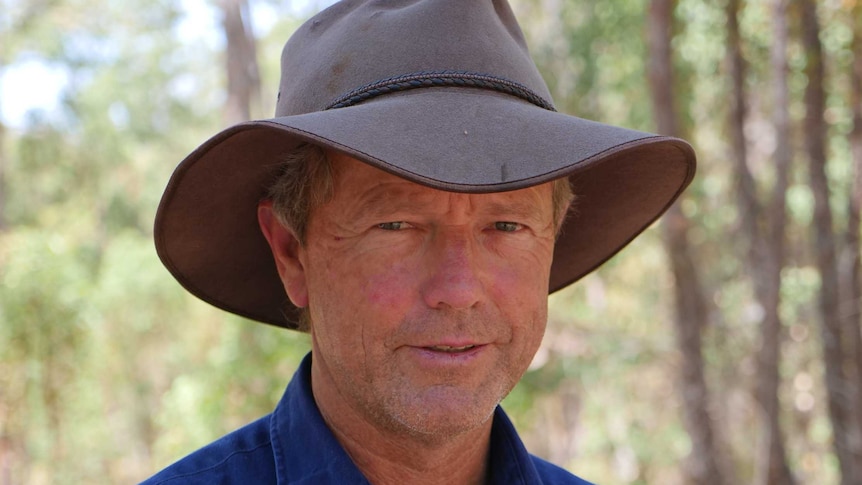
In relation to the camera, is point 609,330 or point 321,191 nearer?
point 321,191

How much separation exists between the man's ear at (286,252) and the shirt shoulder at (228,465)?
0.28m

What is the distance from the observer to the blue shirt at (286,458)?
1599 mm

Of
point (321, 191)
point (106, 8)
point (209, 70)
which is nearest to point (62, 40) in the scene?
point (106, 8)

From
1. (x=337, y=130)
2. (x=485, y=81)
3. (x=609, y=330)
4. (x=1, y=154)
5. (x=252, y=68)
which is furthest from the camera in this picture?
(x=1, y=154)

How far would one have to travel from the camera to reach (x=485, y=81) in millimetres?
1559

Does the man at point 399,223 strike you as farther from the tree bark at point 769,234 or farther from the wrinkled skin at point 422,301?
the tree bark at point 769,234

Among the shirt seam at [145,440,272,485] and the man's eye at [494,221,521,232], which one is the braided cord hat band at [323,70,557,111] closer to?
the man's eye at [494,221,521,232]

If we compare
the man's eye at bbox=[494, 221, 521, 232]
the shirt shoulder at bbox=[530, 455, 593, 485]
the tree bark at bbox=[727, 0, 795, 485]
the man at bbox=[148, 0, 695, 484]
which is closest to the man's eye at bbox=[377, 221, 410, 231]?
the man at bbox=[148, 0, 695, 484]

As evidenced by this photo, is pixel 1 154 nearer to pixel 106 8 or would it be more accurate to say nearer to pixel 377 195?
pixel 106 8

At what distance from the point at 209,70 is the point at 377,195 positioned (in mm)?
27626

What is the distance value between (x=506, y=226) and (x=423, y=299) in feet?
0.71

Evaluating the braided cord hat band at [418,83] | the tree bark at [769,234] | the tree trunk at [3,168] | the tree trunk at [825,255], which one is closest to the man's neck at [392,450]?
the braided cord hat band at [418,83]

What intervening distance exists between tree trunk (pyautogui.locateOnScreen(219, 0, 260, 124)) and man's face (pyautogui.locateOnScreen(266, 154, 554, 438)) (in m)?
9.51

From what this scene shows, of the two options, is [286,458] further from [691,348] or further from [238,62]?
[238,62]
